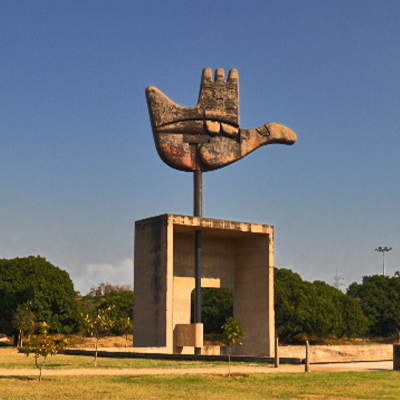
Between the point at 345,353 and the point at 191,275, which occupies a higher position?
the point at 191,275

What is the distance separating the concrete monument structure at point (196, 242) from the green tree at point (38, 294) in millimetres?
24946

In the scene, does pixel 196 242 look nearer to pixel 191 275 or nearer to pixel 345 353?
pixel 191 275

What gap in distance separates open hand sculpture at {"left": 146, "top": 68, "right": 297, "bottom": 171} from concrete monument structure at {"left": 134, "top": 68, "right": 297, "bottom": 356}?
A: 2.2 inches

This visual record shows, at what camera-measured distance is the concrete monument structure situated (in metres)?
34.4

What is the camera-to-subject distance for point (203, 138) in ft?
117

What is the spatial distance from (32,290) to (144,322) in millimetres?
27373

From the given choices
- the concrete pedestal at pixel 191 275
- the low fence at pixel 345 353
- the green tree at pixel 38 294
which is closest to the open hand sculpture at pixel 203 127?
the concrete pedestal at pixel 191 275

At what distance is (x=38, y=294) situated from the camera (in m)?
59.1

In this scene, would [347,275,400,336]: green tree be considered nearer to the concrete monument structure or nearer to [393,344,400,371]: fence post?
the concrete monument structure

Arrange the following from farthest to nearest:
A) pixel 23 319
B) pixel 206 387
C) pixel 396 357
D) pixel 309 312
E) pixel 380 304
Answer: pixel 380 304
pixel 309 312
pixel 23 319
pixel 396 357
pixel 206 387

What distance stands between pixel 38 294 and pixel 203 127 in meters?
30.9

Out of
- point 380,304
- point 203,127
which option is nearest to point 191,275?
point 203,127

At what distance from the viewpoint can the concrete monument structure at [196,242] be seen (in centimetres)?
3444

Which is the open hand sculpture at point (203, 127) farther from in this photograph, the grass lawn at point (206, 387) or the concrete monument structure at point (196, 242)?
the grass lawn at point (206, 387)
